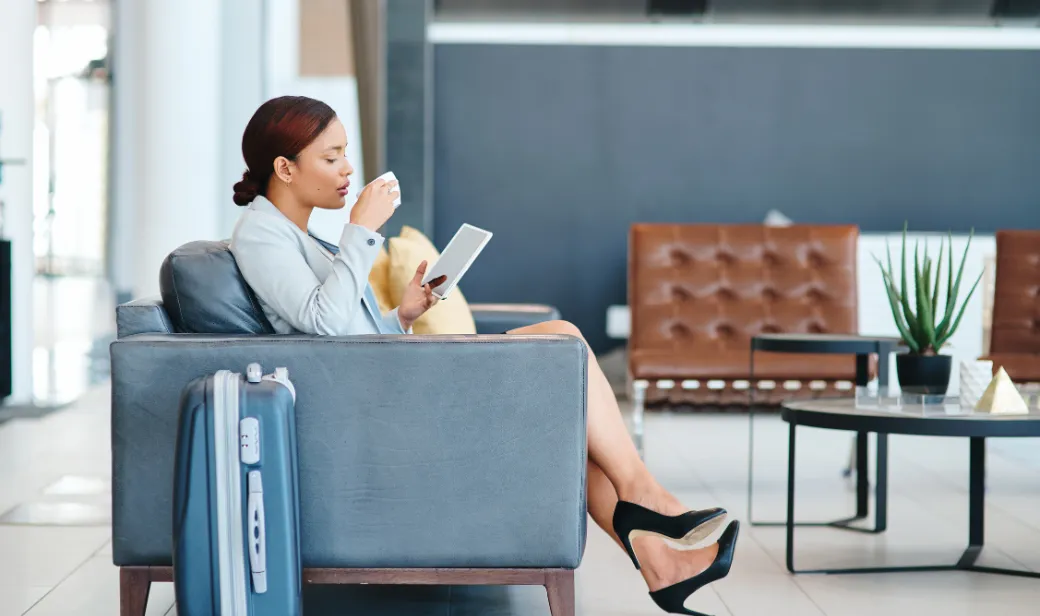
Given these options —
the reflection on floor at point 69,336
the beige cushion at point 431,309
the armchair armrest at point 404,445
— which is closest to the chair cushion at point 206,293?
the armchair armrest at point 404,445

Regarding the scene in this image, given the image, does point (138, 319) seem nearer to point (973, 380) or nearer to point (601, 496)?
point (601, 496)

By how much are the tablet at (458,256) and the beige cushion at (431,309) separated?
91cm

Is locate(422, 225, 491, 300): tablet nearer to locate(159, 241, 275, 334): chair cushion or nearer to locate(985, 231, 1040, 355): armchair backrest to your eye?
locate(159, 241, 275, 334): chair cushion

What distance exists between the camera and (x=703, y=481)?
3.82 m

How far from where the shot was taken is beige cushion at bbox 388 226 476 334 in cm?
333

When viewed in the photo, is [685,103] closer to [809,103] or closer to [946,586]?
[809,103]

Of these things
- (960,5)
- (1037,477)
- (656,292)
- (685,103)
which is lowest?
(1037,477)

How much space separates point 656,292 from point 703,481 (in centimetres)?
145

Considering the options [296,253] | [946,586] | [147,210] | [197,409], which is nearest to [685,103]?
[147,210]

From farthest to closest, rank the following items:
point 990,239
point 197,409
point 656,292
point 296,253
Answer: point 990,239
point 656,292
point 296,253
point 197,409

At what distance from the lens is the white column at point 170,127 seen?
5.74m

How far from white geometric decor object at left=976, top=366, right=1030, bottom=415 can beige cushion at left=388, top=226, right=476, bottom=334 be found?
4.70 ft

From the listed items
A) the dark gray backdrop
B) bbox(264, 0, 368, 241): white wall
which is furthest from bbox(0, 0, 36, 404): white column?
the dark gray backdrop

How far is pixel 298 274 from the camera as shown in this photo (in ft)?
6.87
